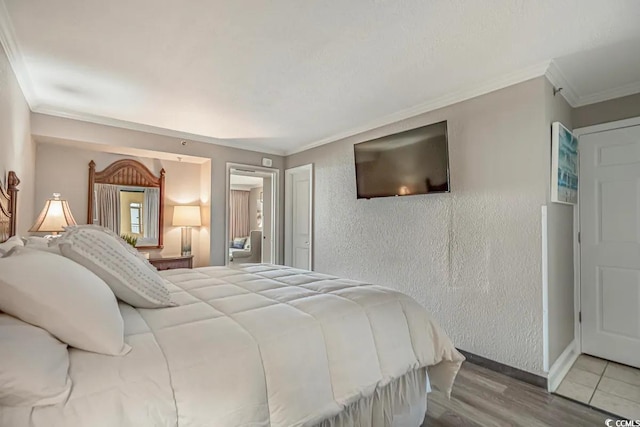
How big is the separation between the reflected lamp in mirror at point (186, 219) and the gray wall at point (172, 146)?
0.28m

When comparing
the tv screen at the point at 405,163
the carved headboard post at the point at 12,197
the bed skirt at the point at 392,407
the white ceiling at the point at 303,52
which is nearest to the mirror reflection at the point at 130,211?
the white ceiling at the point at 303,52

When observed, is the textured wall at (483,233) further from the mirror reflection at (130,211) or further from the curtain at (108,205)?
the curtain at (108,205)

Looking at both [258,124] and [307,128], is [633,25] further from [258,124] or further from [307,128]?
[258,124]

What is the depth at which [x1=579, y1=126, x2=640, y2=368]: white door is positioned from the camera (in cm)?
259

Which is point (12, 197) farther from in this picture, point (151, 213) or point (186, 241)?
point (186, 241)

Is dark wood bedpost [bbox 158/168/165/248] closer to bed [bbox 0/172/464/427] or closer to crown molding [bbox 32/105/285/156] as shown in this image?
crown molding [bbox 32/105/285/156]

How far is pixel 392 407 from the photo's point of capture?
1637 mm

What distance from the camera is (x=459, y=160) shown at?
2.82 m

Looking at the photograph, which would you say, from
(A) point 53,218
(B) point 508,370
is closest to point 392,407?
(B) point 508,370

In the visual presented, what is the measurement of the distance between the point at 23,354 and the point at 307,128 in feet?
11.3

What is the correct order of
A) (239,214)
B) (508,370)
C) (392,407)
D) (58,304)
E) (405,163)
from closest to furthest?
(58,304), (392,407), (508,370), (405,163), (239,214)

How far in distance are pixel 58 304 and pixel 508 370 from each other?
2888mm

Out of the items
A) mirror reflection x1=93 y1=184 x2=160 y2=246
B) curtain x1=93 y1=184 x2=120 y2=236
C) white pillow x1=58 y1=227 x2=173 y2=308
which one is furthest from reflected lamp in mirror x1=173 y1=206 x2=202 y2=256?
white pillow x1=58 y1=227 x2=173 y2=308

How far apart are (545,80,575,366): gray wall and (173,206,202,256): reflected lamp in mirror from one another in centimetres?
406
